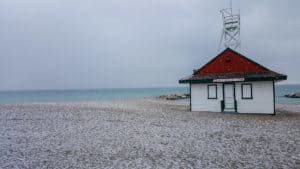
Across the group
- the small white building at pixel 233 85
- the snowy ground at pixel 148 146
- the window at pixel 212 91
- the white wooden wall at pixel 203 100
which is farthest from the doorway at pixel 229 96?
the snowy ground at pixel 148 146

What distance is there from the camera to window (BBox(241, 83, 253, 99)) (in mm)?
25831

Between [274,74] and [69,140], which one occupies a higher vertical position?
[274,74]

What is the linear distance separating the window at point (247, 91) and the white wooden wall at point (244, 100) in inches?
10.0

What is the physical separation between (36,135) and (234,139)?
9436mm

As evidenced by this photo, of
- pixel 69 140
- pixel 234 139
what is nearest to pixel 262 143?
pixel 234 139

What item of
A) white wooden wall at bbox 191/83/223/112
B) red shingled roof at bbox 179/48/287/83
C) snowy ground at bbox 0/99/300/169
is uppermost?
red shingled roof at bbox 179/48/287/83

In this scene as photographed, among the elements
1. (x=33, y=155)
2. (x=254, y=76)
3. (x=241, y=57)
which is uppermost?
(x=241, y=57)

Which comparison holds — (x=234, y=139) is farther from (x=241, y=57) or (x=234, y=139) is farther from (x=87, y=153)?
(x=241, y=57)

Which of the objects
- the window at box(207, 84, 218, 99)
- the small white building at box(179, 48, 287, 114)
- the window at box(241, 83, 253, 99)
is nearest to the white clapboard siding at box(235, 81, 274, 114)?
the small white building at box(179, 48, 287, 114)

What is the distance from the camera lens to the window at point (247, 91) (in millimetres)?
25831

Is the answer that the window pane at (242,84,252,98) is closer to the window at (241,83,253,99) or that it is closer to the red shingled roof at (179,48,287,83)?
the window at (241,83,253,99)

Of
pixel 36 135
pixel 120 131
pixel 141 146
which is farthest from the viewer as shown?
pixel 120 131

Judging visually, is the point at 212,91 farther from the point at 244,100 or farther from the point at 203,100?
the point at 244,100

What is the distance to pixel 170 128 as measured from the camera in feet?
58.6
